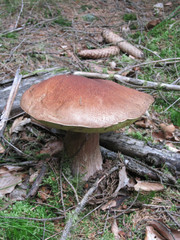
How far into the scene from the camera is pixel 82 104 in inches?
48.5

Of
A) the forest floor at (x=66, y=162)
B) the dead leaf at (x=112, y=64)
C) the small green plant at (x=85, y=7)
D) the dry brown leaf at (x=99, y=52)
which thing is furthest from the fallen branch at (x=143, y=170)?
the small green plant at (x=85, y=7)

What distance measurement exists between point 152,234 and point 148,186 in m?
0.38

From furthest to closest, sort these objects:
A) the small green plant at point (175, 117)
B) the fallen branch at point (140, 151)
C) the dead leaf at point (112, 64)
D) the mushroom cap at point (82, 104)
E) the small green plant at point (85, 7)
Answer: the small green plant at point (85, 7) → the dead leaf at point (112, 64) → the small green plant at point (175, 117) → the fallen branch at point (140, 151) → the mushroom cap at point (82, 104)

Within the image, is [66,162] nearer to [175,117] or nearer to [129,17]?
[175,117]

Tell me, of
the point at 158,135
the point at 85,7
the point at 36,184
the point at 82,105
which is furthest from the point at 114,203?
the point at 85,7

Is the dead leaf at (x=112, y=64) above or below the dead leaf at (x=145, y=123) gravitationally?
above

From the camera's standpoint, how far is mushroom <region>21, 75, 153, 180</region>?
1.17 metres

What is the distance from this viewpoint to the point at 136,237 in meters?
1.37

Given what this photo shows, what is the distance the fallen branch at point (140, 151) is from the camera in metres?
1.80

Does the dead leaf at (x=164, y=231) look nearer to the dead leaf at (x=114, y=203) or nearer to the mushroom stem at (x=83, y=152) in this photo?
the dead leaf at (x=114, y=203)

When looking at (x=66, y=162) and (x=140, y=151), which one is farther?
(x=140, y=151)

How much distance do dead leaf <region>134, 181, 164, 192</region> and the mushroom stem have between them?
1.27ft

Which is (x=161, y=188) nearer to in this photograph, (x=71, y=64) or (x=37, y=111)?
(x=37, y=111)

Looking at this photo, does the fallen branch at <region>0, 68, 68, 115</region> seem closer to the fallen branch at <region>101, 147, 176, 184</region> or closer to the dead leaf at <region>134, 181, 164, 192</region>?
the fallen branch at <region>101, 147, 176, 184</region>
